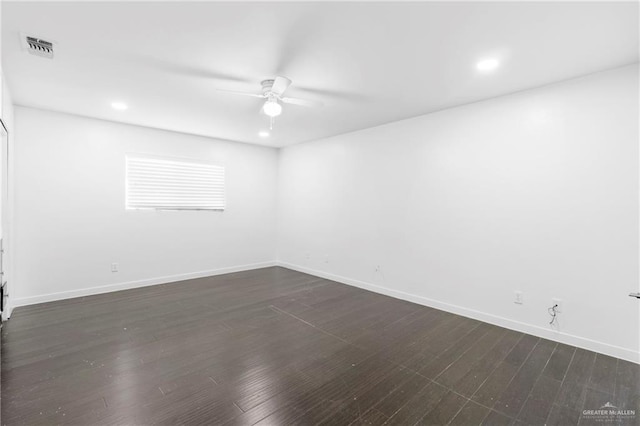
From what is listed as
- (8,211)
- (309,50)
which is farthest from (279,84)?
(8,211)

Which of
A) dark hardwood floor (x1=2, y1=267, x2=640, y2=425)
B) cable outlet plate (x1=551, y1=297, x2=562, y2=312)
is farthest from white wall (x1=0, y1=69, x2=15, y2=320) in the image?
cable outlet plate (x1=551, y1=297, x2=562, y2=312)

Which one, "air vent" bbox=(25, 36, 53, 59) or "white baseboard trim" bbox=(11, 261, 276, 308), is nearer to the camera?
"air vent" bbox=(25, 36, 53, 59)

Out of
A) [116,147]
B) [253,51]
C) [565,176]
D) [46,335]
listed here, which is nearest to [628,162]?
[565,176]

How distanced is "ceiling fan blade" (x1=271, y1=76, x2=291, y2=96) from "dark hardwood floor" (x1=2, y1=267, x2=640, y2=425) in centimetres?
240

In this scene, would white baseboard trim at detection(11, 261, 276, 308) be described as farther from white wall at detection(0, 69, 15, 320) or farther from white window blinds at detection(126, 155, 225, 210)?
white window blinds at detection(126, 155, 225, 210)

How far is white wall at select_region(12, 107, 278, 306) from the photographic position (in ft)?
12.0

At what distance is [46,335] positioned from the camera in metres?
2.81

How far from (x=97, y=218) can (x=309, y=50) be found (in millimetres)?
3884

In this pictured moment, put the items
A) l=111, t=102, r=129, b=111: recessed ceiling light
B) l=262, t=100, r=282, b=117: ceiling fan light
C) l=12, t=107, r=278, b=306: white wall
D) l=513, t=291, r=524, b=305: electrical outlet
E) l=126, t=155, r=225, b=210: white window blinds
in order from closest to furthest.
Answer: l=262, t=100, r=282, b=117: ceiling fan light
l=513, t=291, r=524, b=305: electrical outlet
l=111, t=102, r=129, b=111: recessed ceiling light
l=12, t=107, r=278, b=306: white wall
l=126, t=155, r=225, b=210: white window blinds

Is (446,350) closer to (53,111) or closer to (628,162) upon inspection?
(628,162)

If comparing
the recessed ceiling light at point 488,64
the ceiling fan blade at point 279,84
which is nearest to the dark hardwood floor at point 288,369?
the ceiling fan blade at point 279,84

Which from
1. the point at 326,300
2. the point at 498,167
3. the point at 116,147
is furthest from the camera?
the point at 116,147

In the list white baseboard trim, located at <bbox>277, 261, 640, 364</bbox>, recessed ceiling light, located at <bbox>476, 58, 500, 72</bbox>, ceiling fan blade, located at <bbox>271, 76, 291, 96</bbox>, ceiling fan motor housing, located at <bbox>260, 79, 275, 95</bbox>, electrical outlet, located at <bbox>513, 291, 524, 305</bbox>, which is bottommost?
white baseboard trim, located at <bbox>277, 261, 640, 364</bbox>

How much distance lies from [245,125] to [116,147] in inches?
75.6
